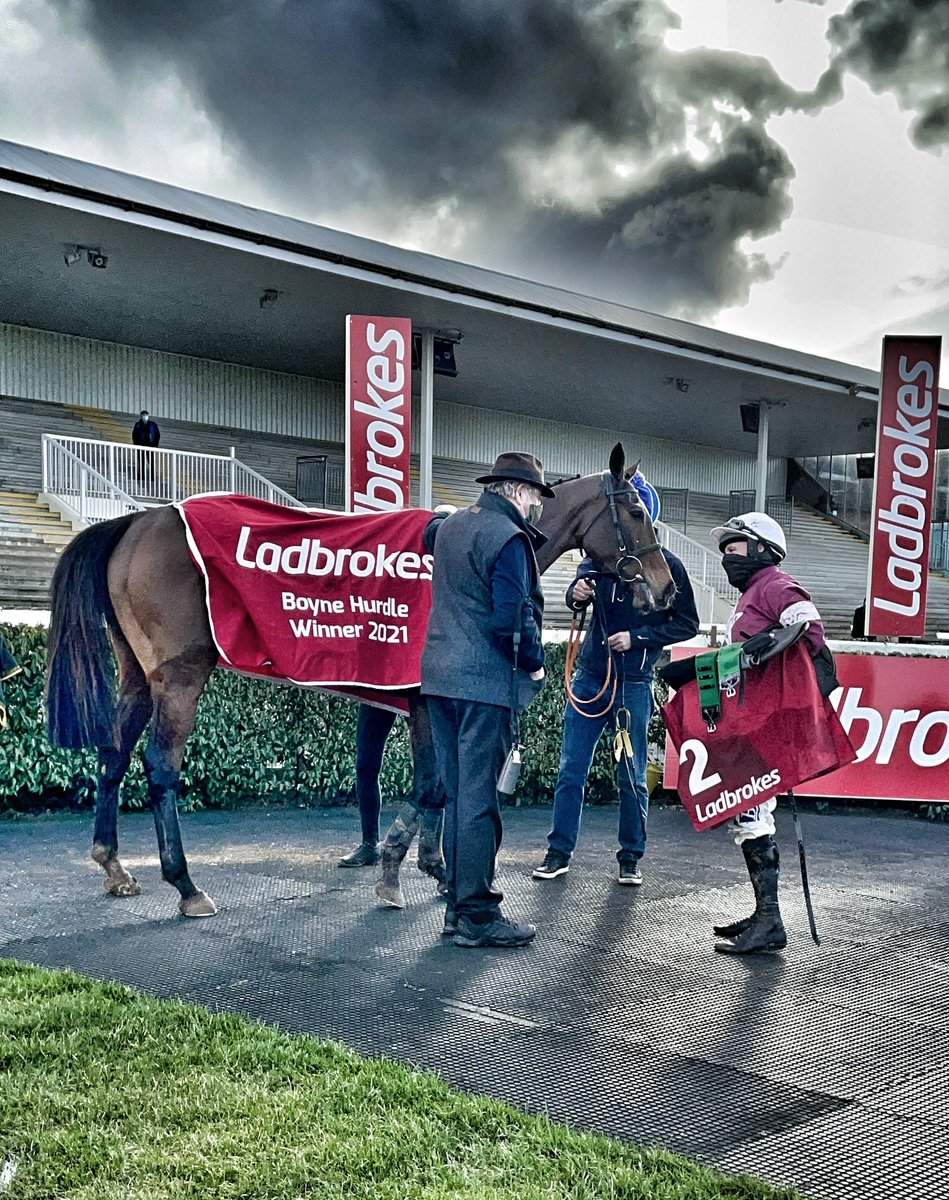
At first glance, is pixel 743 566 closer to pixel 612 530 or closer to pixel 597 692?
pixel 612 530

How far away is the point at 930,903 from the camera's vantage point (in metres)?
5.11

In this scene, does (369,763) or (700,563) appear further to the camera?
(700,563)

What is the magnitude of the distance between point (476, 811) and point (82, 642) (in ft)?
7.15

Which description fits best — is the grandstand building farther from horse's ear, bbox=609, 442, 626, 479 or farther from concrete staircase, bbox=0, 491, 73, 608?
horse's ear, bbox=609, 442, 626, 479

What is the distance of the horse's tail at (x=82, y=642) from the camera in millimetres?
Result: 5020

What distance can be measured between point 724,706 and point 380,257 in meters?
13.6

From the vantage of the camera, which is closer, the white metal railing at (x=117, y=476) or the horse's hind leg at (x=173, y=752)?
the horse's hind leg at (x=173, y=752)

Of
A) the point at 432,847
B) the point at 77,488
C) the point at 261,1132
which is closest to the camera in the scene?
the point at 261,1132

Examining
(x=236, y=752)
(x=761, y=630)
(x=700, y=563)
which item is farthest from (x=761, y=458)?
(x=761, y=630)

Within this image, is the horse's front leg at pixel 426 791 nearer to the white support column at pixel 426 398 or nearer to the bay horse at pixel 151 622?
the bay horse at pixel 151 622

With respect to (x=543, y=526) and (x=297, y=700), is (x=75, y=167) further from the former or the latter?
(x=543, y=526)

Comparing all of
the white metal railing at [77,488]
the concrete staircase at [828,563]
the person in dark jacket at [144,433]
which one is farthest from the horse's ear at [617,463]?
the concrete staircase at [828,563]

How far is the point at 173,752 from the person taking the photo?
15.7 ft

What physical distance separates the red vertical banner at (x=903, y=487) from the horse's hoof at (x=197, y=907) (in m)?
11.2
